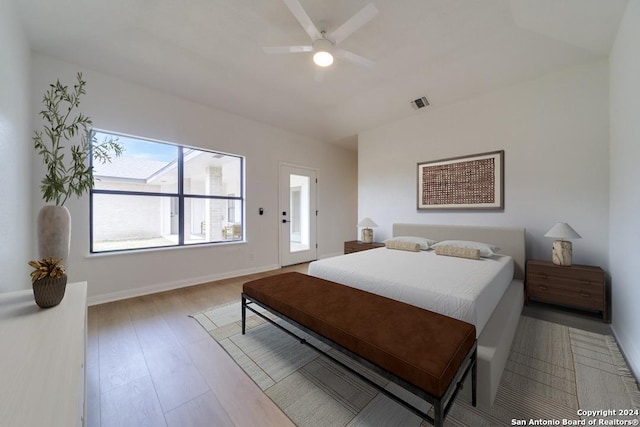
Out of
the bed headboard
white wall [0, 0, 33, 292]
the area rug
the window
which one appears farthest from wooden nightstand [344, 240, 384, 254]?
white wall [0, 0, 33, 292]

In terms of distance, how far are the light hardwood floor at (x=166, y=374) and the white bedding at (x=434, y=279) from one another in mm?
1055

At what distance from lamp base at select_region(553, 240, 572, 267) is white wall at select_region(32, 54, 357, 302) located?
12.9 ft

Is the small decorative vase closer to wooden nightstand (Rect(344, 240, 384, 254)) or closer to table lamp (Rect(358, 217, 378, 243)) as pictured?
wooden nightstand (Rect(344, 240, 384, 254))

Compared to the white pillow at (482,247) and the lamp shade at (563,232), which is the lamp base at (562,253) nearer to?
the lamp shade at (563,232)

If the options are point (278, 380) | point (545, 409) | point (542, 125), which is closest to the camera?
point (545, 409)

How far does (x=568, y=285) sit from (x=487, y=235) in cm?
94

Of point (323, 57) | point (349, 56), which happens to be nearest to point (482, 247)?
point (349, 56)

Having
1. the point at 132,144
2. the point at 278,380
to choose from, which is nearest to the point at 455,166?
the point at 278,380

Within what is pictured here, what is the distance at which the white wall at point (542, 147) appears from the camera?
8.82 ft

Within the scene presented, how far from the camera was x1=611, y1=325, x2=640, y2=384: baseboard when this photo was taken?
5.37ft

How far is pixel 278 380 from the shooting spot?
1631mm

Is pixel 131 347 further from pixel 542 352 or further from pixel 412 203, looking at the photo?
pixel 412 203

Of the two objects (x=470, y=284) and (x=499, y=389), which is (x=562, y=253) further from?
(x=499, y=389)

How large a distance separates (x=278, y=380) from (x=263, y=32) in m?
3.28
